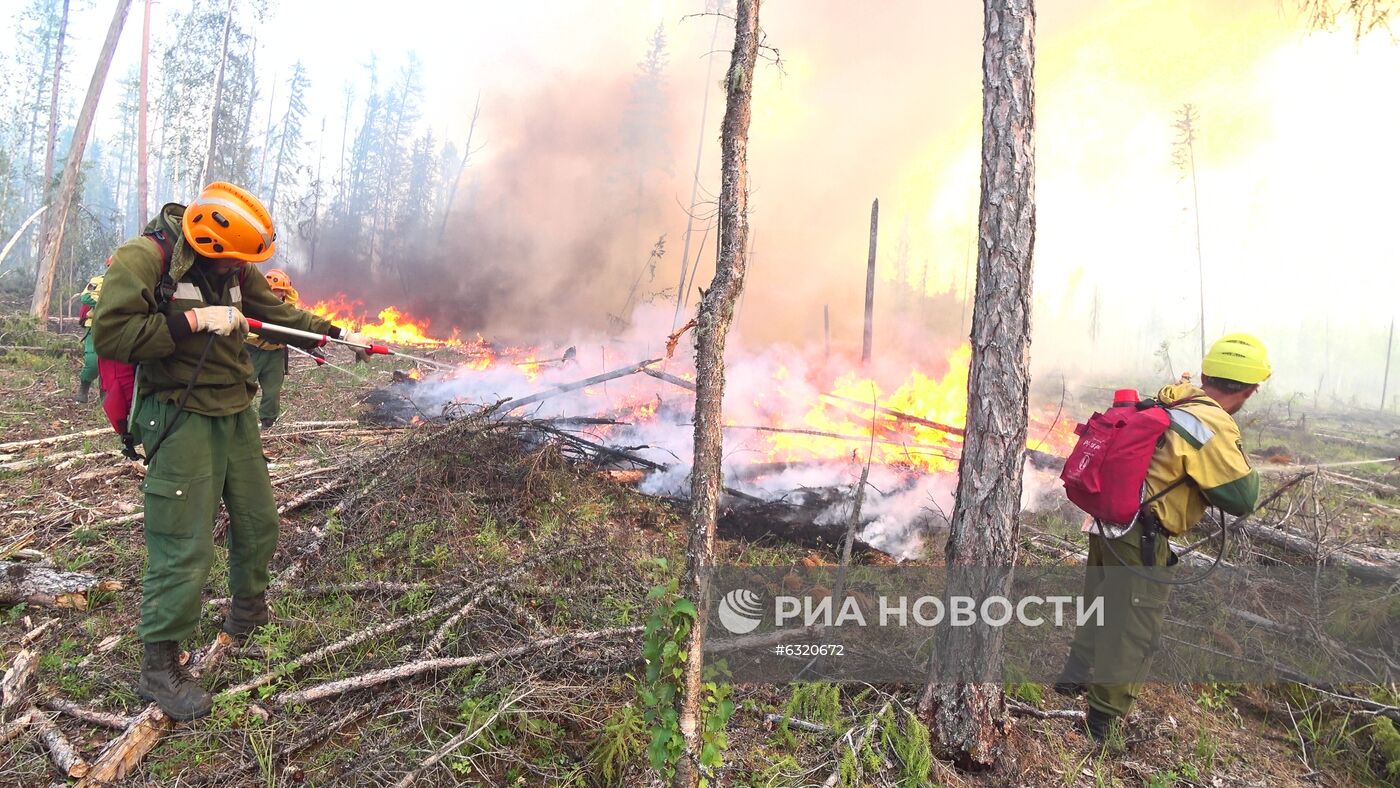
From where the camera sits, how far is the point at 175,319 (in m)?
2.63

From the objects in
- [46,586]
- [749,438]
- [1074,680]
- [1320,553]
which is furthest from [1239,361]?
[46,586]

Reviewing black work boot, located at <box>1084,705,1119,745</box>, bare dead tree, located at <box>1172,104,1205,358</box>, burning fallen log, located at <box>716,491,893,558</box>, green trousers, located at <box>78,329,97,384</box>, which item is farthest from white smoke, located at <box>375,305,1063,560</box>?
bare dead tree, located at <box>1172,104,1205,358</box>

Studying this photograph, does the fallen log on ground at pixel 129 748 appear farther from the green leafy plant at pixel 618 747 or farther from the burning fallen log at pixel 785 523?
the burning fallen log at pixel 785 523

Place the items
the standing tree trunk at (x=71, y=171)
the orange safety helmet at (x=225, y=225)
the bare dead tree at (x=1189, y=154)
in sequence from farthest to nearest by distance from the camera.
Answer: the bare dead tree at (x=1189, y=154) → the standing tree trunk at (x=71, y=171) → the orange safety helmet at (x=225, y=225)

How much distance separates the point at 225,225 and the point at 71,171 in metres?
15.7

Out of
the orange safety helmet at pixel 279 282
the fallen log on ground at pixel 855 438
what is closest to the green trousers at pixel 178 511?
the orange safety helmet at pixel 279 282

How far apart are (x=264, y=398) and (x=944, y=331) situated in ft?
122

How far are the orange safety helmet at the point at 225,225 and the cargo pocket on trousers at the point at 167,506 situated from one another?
110 cm

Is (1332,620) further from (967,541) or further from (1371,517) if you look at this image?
(1371,517)

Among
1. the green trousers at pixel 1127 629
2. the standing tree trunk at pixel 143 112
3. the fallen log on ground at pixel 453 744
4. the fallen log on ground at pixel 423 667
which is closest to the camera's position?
the fallen log on ground at pixel 453 744

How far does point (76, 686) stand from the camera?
2846mm

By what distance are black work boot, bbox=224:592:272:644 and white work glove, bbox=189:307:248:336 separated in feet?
4.96

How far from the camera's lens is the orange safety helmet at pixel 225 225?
2.71 meters

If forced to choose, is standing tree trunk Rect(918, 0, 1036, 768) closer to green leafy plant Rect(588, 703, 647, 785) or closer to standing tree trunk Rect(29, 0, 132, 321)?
green leafy plant Rect(588, 703, 647, 785)
